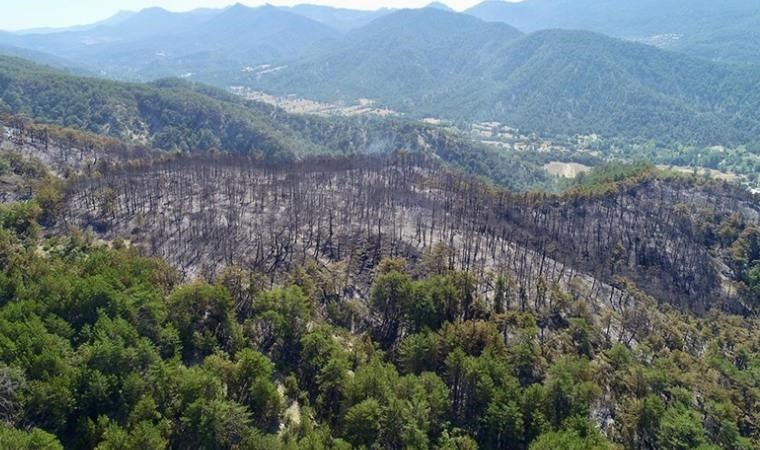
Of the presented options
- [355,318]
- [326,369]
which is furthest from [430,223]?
[326,369]

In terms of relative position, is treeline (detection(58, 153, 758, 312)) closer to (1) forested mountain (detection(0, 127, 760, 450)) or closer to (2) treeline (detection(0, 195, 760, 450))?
(1) forested mountain (detection(0, 127, 760, 450))

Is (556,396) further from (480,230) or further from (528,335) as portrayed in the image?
(480,230)

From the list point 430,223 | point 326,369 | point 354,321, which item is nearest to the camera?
point 326,369

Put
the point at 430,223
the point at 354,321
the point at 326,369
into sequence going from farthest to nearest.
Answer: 1. the point at 430,223
2. the point at 354,321
3. the point at 326,369

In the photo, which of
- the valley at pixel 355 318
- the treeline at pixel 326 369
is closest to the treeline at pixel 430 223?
the valley at pixel 355 318

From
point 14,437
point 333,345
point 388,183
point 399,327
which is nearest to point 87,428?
point 14,437

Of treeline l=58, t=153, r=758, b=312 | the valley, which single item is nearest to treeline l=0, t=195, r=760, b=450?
the valley

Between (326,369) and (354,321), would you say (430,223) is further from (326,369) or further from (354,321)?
(326,369)

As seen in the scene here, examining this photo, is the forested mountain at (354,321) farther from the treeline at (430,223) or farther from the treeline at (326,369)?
the treeline at (430,223)
